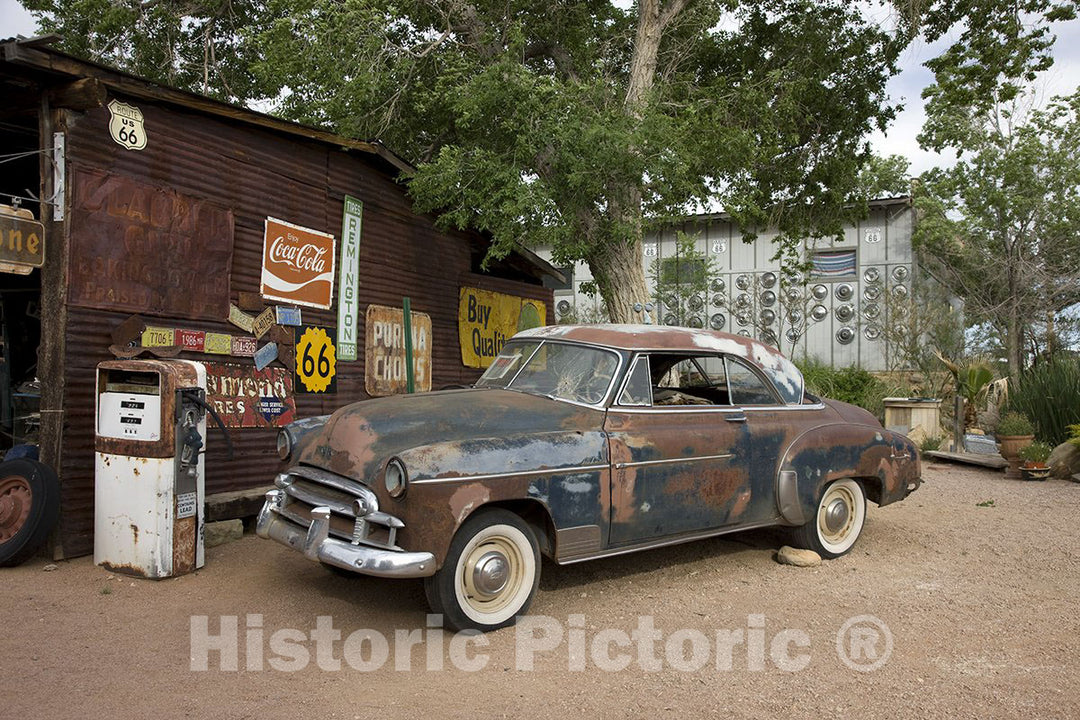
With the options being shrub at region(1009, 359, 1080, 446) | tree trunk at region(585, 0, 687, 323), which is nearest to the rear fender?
tree trunk at region(585, 0, 687, 323)

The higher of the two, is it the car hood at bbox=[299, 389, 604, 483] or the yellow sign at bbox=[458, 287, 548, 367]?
the yellow sign at bbox=[458, 287, 548, 367]

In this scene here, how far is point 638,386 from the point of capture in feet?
17.2

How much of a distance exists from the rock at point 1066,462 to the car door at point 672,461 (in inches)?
278

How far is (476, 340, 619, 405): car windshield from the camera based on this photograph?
Answer: 17.1 ft

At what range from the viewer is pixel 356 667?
389cm

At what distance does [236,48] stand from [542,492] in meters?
12.3

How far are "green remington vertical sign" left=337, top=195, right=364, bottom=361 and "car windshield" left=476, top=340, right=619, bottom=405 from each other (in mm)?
3034

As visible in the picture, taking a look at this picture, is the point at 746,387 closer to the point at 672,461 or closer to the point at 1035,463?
the point at 672,461

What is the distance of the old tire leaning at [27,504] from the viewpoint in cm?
534

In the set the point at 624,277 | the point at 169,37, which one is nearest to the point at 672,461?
the point at 624,277

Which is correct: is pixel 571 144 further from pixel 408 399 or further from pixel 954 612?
pixel 954 612

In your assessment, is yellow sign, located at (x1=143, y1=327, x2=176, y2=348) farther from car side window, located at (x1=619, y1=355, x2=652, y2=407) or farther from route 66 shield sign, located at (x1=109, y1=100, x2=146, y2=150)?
car side window, located at (x1=619, y1=355, x2=652, y2=407)

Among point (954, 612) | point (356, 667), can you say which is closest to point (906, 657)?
point (954, 612)

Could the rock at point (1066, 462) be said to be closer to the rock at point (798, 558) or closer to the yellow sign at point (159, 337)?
the rock at point (798, 558)
